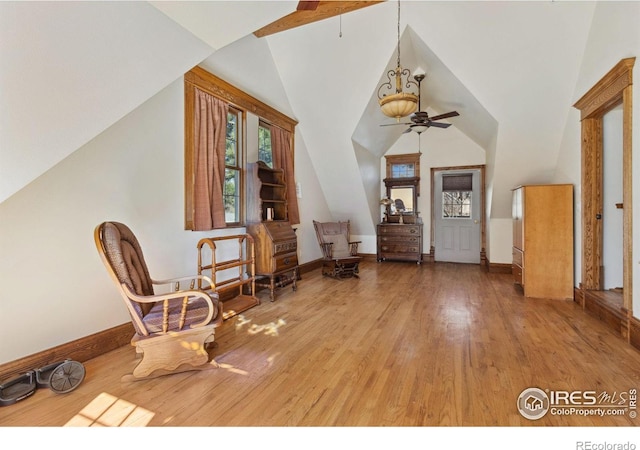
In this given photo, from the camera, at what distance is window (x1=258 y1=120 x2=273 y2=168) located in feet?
15.1

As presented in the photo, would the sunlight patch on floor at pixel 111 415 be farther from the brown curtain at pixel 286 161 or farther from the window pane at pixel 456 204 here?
the window pane at pixel 456 204

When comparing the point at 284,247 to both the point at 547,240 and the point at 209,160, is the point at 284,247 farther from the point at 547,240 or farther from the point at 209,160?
the point at 547,240

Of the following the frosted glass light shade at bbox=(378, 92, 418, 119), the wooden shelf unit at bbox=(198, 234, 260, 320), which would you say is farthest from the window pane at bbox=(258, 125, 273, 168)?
the frosted glass light shade at bbox=(378, 92, 418, 119)

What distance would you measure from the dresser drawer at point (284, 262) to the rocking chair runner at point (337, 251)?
3.19 feet

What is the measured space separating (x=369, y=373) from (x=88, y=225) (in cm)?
243

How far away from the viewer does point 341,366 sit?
7.43 feet

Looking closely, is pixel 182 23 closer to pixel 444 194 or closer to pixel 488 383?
pixel 488 383

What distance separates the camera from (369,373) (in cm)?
215

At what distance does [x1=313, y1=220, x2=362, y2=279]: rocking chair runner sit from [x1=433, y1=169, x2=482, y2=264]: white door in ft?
7.93

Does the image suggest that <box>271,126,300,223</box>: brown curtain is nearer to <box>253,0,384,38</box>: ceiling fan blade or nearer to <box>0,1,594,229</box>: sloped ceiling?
<box>0,1,594,229</box>: sloped ceiling

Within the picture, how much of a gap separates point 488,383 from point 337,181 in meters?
4.60

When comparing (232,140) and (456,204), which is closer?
(232,140)

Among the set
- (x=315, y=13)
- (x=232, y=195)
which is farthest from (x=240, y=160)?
(x=315, y=13)
